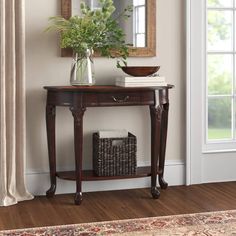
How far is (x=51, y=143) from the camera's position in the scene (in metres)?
3.92

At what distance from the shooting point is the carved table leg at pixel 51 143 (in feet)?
12.8

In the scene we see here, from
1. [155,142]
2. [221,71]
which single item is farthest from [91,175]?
[221,71]

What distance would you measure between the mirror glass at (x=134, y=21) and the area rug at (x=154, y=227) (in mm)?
1468

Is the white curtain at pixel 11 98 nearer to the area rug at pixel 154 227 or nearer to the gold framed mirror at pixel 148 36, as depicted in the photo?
the area rug at pixel 154 227

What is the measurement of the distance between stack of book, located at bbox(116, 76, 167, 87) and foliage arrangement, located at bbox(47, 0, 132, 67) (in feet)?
0.58

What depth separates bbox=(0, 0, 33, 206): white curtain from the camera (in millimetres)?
3717

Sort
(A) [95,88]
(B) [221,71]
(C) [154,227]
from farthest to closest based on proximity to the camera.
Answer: (B) [221,71] → (A) [95,88] → (C) [154,227]

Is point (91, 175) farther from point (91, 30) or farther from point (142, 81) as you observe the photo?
point (91, 30)

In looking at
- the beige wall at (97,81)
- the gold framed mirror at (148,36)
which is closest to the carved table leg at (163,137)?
the beige wall at (97,81)

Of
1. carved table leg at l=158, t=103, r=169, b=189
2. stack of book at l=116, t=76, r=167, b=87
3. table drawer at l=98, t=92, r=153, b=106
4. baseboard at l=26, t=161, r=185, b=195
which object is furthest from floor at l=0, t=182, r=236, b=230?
stack of book at l=116, t=76, r=167, b=87

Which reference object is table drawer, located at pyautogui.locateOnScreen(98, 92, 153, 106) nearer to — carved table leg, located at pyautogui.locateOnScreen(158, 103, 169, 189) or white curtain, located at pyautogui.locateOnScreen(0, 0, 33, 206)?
carved table leg, located at pyautogui.locateOnScreen(158, 103, 169, 189)

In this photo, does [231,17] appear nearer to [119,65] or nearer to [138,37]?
[138,37]

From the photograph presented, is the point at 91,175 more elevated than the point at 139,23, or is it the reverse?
the point at 139,23

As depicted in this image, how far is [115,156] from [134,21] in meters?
1.08
